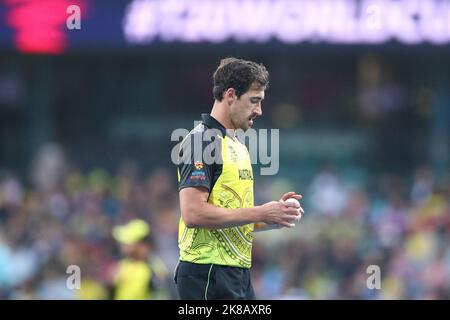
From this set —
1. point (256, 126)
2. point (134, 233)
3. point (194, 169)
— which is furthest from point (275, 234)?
point (194, 169)

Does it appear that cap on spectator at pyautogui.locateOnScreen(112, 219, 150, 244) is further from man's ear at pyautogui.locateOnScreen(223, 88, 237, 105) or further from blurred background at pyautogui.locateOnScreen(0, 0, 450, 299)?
man's ear at pyautogui.locateOnScreen(223, 88, 237, 105)

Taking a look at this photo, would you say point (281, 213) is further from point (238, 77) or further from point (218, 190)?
point (238, 77)

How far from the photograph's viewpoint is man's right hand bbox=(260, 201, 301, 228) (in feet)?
18.5

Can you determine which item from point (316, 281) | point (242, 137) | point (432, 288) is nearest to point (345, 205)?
point (316, 281)

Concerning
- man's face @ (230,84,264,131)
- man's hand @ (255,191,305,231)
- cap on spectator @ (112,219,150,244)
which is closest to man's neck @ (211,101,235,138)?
man's face @ (230,84,264,131)

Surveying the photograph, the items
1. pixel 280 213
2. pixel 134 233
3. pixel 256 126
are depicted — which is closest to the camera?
pixel 280 213

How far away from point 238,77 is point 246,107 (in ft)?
0.61

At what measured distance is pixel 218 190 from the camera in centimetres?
584

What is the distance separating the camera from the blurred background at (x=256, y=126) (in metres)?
12.5

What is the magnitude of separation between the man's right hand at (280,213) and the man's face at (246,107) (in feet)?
1.90

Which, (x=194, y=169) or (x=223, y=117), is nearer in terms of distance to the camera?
(x=194, y=169)

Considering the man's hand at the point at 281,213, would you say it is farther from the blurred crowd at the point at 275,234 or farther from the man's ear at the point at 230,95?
the blurred crowd at the point at 275,234

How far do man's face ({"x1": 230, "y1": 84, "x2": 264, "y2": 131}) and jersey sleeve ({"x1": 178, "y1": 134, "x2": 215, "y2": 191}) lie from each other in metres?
0.29

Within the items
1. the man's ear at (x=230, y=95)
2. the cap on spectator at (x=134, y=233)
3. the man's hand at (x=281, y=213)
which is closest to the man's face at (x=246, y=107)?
the man's ear at (x=230, y=95)
